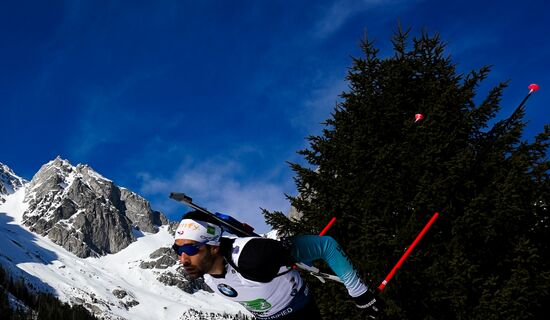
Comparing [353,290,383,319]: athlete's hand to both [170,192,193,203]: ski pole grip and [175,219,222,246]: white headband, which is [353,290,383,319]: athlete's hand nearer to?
[175,219,222,246]: white headband

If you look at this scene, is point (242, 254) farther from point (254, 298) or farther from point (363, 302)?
point (363, 302)

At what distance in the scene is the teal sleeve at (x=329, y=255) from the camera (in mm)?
4734

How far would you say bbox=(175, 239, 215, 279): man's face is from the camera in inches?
186

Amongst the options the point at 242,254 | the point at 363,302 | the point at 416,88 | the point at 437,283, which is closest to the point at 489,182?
the point at 437,283

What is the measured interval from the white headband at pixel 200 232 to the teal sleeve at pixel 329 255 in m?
0.80

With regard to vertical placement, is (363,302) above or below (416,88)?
below

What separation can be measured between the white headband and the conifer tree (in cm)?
375

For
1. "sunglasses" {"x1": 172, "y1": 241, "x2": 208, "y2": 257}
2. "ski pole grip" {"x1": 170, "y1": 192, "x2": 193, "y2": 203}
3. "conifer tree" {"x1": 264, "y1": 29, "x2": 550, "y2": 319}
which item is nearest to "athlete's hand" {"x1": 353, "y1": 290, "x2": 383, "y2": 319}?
"sunglasses" {"x1": 172, "y1": 241, "x2": 208, "y2": 257}

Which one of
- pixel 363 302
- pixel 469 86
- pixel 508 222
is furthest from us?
pixel 469 86

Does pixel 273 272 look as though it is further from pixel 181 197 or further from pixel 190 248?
pixel 181 197

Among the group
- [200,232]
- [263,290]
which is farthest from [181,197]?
[263,290]

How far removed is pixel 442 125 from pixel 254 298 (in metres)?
8.05

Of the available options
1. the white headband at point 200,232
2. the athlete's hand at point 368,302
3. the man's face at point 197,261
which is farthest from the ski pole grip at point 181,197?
the athlete's hand at point 368,302

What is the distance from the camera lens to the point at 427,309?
991 centimetres
